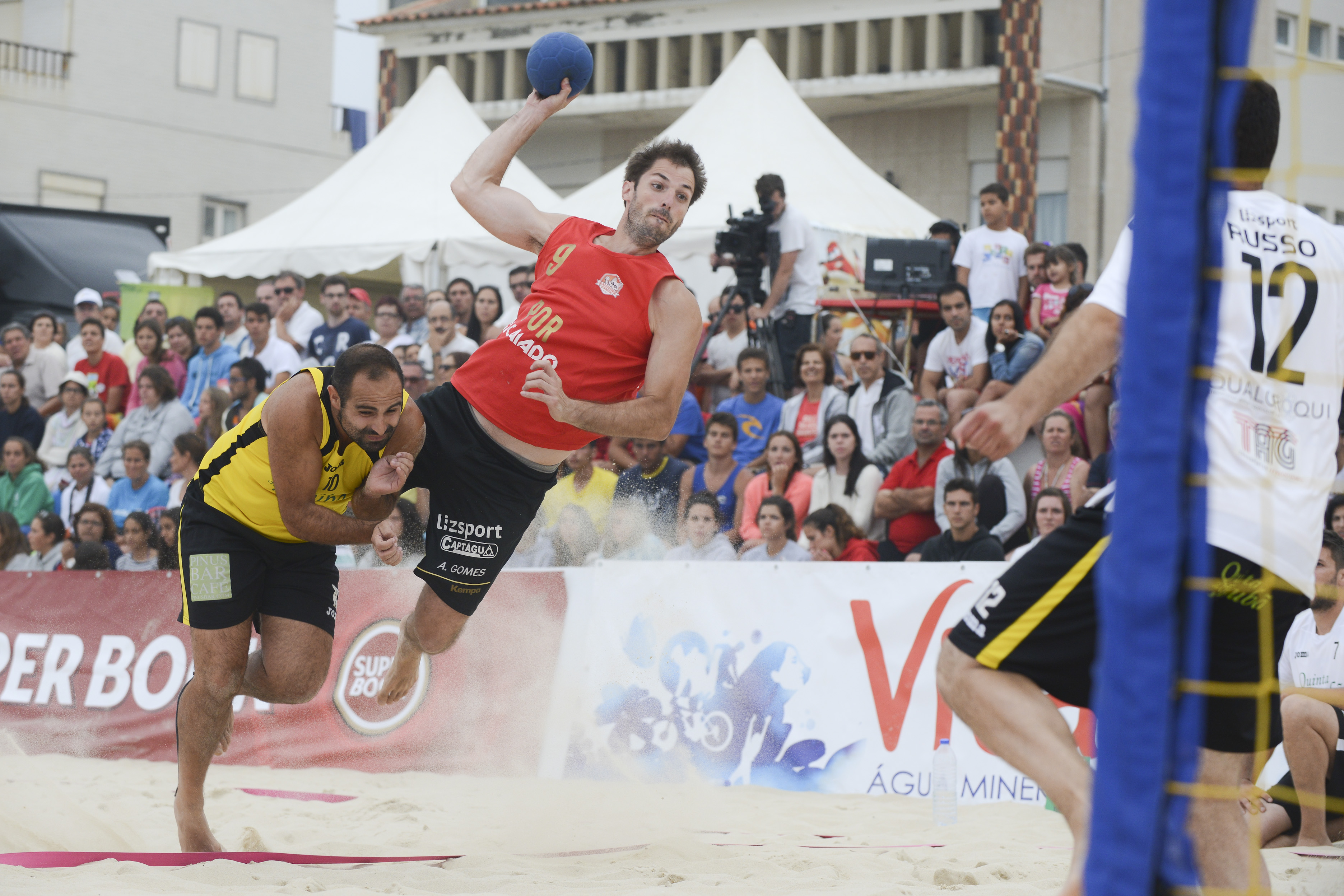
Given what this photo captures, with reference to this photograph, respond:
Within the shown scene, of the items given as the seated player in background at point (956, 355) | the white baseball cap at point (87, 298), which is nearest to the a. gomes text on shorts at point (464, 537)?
the seated player in background at point (956, 355)

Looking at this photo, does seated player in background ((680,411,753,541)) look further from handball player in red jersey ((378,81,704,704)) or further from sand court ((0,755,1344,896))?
handball player in red jersey ((378,81,704,704))

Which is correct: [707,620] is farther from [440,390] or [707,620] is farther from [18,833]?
[18,833]

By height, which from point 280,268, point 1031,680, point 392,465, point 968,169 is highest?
point 968,169

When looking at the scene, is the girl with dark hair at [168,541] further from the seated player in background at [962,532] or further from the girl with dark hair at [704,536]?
the seated player in background at [962,532]

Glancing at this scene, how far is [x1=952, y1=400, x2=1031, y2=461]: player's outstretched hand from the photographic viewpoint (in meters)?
2.41

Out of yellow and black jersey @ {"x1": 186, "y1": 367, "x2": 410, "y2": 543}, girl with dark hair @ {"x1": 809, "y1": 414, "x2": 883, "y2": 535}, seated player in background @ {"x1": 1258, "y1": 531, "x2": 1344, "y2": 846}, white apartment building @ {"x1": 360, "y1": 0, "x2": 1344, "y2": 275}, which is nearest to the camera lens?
yellow and black jersey @ {"x1": 186, "y1": 367, "x2": 410, "y2": 543}

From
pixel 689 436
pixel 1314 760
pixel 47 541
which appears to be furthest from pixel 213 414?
pixel 1314 760

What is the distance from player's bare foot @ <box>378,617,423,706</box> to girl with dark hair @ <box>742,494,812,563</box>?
2.51 meters

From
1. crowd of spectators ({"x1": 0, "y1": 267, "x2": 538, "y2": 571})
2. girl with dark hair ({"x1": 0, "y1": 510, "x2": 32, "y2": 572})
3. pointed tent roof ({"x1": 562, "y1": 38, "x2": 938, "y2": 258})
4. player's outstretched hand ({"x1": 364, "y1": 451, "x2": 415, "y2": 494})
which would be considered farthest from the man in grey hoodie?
girl with dark hair ({"x1": 0, "y1": 510, "x2": 32, "y2": 572})

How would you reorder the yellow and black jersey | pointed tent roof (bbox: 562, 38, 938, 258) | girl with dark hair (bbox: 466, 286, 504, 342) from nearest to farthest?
the yellow and black jersey
girl with dark hair (bbox: 466, 286, 504, 342)
pointed tent roof (bbox: 562, 38, 938, 258)

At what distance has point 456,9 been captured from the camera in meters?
29.1

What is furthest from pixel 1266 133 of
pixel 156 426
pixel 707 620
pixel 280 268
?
pixel 280 268

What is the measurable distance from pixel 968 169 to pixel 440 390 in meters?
20.2

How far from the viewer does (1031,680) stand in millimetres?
2676
